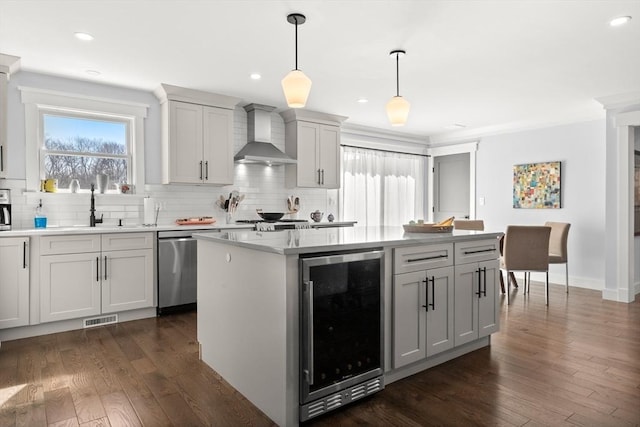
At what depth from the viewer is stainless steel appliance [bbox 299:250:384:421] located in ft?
6.58

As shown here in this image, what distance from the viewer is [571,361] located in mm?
2848

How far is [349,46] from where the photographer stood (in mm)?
3395

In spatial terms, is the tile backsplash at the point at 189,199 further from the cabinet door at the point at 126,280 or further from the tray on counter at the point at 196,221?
the cabinet door at the point at 126,280

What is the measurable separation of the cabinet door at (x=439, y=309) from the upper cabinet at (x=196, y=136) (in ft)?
10.1

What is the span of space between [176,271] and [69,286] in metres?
0.95

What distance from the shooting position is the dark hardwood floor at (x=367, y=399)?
2090 millimetres

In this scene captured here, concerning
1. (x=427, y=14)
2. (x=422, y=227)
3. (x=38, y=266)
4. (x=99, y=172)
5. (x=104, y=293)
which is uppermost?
(x=427, y=14)

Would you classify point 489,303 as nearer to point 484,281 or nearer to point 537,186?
point 484,281

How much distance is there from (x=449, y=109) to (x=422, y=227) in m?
3.13

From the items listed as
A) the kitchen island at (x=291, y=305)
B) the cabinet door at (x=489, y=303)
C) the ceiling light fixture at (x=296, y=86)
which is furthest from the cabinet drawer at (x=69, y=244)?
the cabinet door at (x=489, y=303)

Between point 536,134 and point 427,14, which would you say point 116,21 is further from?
point 536,134

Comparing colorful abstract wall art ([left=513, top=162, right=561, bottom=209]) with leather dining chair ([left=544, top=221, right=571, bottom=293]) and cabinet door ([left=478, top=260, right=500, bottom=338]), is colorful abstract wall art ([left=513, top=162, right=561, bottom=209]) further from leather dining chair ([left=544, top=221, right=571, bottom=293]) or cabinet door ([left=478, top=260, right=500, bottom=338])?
cabinet door ([left=478, top=260, right=500, bottom=338])

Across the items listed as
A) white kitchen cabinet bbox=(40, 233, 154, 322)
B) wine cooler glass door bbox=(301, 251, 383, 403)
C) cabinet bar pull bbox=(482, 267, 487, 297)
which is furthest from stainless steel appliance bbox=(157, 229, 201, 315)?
A: cabinet bar pull bbox=(482, 267, 487, 297)

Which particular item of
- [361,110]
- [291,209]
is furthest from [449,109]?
[291,209]
